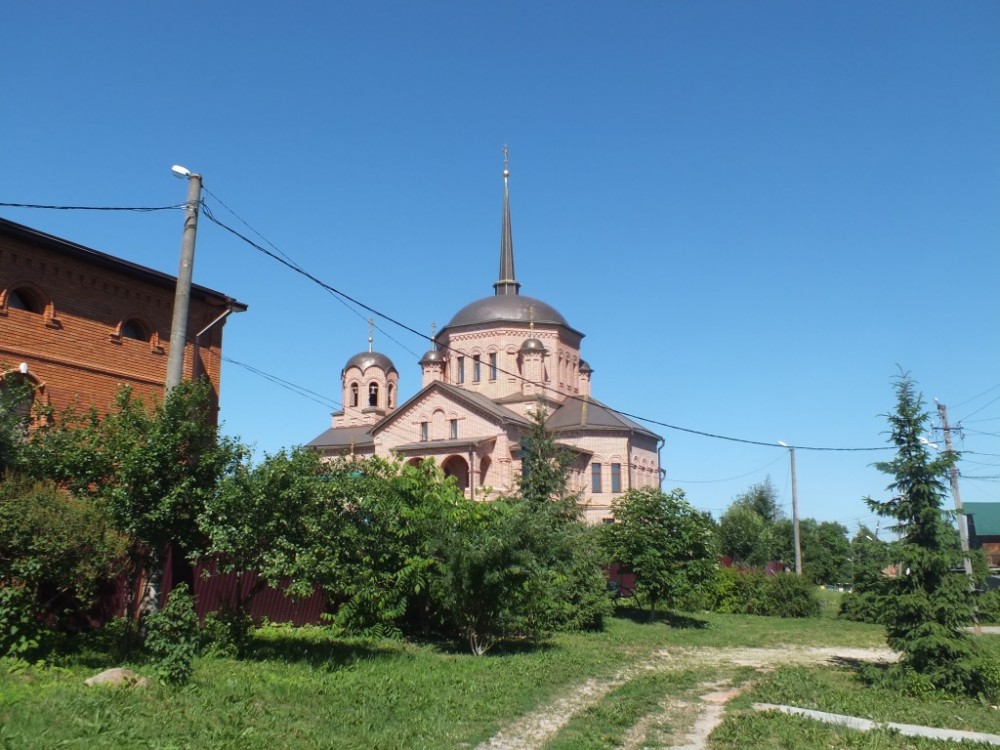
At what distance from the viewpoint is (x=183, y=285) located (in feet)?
39.0

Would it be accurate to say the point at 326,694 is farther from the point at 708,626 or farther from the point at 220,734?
A: the point at 708,626

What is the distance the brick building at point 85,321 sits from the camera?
1595 centimetres

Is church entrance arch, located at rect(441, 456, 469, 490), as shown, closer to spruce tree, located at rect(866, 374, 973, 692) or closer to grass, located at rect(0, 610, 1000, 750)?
grass, located at rect(0, 610, 1000, 750)

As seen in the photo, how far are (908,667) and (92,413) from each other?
12087mm

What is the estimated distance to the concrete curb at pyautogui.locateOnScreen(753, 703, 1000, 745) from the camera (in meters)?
9.44

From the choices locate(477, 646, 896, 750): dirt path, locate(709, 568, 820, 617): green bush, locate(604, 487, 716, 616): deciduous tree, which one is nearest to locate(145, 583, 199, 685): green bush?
locate(477, 646, 896, 750): dirt path

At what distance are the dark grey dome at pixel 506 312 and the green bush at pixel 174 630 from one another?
132ft

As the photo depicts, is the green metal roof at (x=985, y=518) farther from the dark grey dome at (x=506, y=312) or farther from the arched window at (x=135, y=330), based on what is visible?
the arched window at (x=135, y=330)

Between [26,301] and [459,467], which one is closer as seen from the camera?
[26,301]

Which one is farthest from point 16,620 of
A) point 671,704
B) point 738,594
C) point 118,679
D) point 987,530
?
point 987,530

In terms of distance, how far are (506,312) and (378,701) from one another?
41.3 m

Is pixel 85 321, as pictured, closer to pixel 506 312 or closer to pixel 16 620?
pixel 16 620

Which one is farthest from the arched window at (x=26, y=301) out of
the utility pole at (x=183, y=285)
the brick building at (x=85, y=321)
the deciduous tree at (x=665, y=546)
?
the deciduous tree at (x=665, y=546)

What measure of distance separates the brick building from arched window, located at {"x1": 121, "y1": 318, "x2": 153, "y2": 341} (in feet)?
0.07
